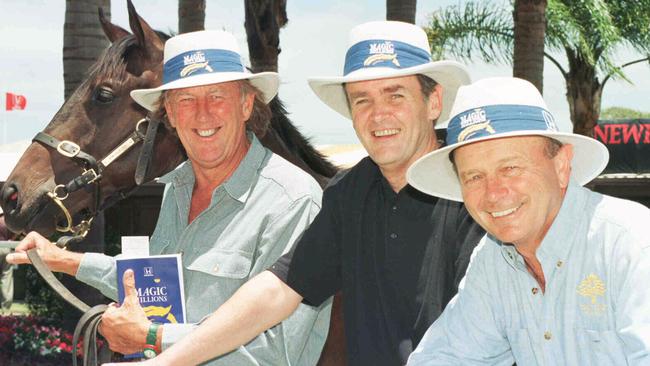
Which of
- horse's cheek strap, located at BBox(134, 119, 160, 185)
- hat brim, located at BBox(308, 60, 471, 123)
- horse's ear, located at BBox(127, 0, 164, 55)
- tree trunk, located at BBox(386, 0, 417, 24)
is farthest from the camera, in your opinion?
tree trunk, located at BBox(386, 0, 417, 24)

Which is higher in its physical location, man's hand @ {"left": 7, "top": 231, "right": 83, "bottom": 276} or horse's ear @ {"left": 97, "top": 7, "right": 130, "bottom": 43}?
horse's ear @ {"left": 97, "top": 7, "right": 130, "bottom": 43}

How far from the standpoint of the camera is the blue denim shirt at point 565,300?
2.25 metres

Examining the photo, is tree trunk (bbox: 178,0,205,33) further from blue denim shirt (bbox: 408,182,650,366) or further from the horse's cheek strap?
blue denim shirt (bbox: 408,182,650,366)

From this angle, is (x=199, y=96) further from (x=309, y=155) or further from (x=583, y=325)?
(x=583, y=325)

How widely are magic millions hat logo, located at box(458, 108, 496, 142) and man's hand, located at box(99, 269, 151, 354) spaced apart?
1290 millimetres

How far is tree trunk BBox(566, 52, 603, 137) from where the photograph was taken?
78.9 feet

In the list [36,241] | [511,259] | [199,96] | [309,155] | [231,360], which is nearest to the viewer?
[511,259]

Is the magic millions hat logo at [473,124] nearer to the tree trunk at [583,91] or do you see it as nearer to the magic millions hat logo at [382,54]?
the magic millions hat logo at [382,54]

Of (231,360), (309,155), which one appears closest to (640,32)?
(309,155)

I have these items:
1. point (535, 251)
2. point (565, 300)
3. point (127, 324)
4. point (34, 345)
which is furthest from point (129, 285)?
point (34, 345)

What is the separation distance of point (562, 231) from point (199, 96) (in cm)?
156

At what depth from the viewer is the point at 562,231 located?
8.02 ft

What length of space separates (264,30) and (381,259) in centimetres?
751

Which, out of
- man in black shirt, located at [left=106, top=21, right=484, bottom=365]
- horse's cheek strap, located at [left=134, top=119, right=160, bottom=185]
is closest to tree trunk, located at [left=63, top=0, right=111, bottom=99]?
horse's cheek strap, located at [left=134, top=119, right=160, bottom=185]
